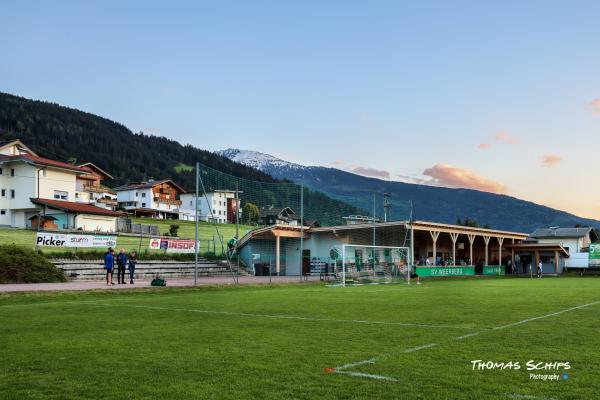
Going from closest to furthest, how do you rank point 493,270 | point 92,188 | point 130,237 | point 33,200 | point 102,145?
point 130,237, point 33,200, point 493,270, point 92,188, point 102,145

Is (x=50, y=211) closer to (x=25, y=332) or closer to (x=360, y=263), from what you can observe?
(x=360, y=263)

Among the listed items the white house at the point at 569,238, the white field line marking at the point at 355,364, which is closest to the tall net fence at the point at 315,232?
the white field line marking at the point at 355,364

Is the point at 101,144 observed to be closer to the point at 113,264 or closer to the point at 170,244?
the point at 170,244

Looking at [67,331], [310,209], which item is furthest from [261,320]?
[310,209]

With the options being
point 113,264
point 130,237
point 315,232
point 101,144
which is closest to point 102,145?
point 101,144

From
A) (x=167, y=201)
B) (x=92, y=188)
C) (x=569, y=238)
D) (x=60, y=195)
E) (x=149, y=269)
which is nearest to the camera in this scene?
(x=149, y=269)

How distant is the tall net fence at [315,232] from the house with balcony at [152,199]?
61651mm

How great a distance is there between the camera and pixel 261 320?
39.0 ft

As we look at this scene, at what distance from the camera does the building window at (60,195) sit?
56.4 meters

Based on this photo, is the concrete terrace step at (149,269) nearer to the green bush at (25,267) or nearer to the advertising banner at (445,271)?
the green bush at (25,267)

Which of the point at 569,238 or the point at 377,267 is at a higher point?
the point at 569,238

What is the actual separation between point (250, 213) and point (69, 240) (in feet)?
42.1

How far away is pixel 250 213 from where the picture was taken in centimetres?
3972

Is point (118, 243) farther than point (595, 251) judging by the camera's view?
No
